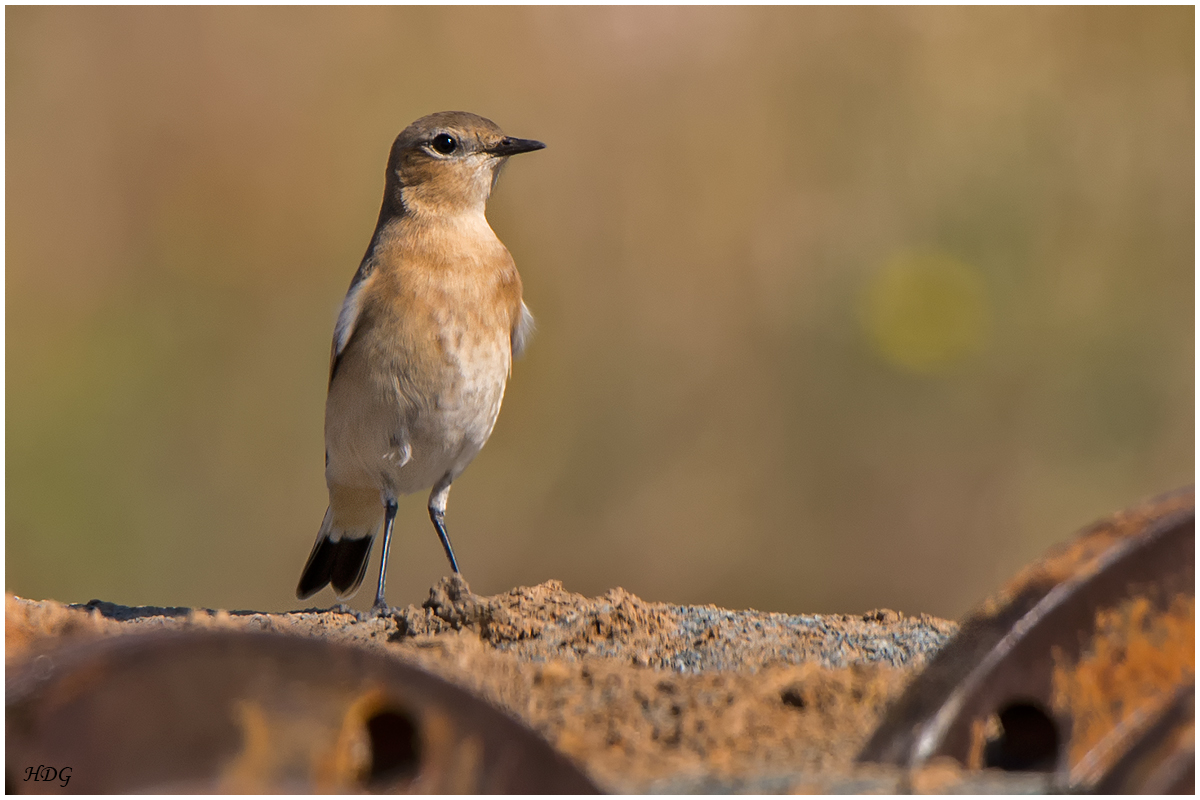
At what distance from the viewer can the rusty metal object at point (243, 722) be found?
5.08 feet

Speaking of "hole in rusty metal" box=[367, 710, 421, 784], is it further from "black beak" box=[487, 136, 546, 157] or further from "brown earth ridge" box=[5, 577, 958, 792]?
"black beak" box=[487, 136, 546, 157]

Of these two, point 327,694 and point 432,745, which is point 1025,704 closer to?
point 432,745

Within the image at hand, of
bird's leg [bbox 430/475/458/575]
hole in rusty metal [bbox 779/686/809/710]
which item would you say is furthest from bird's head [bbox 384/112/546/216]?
hole in rusty metal [bbox 779/686/809/710]

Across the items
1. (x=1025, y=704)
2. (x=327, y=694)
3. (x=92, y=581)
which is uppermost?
(x=327, y=694)

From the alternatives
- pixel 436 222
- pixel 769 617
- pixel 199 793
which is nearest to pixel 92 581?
pixel 436 222

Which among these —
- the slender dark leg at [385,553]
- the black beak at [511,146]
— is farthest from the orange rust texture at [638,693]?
the black beak at [511,146]

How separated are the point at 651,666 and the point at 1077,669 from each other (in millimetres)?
1455

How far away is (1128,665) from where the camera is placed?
2.02 meters

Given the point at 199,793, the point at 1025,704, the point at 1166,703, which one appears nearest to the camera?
the point at 199,793

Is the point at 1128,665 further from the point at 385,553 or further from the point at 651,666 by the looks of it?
the point at 385,553

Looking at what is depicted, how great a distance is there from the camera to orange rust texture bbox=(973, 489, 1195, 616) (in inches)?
82.6

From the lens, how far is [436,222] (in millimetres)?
5910

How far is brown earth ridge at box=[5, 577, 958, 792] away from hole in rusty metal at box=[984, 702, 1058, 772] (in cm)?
25

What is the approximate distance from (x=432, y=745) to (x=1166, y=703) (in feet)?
3.72
